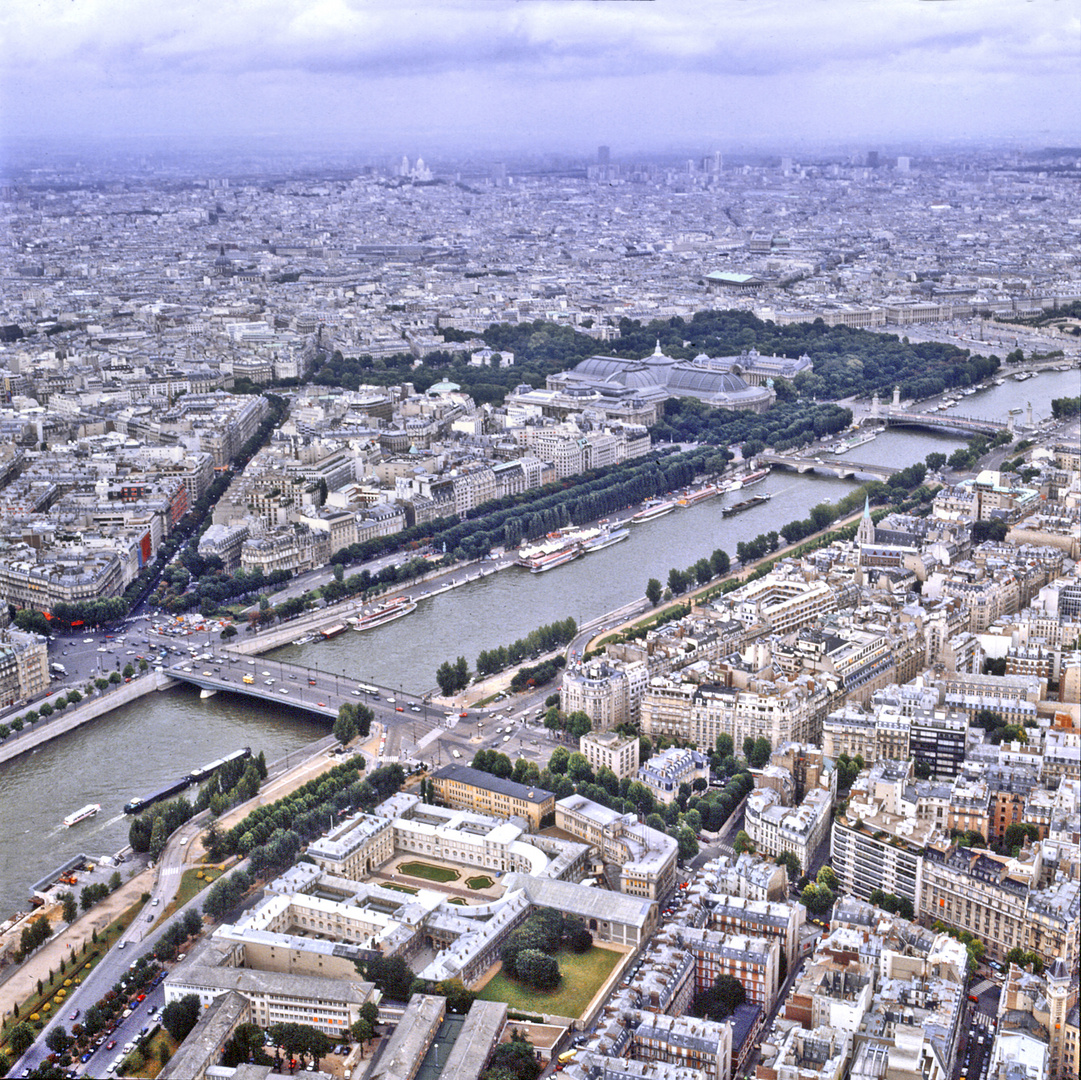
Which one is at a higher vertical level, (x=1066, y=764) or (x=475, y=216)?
(x=475, y=216)

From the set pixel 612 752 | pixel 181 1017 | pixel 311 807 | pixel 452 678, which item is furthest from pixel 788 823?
pixel 181 1017

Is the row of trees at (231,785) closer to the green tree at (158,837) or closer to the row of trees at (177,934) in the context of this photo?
the green tree at (158,837)

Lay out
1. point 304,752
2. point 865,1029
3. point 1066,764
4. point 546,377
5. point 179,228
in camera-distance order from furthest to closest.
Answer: point 179,228 < point 546,377 < point 304,752 < point 1066,764 < point 865,1029

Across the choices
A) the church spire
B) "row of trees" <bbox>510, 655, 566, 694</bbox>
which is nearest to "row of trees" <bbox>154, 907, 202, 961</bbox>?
"row of trees" <bbox>510, 655, 566, 694</bbox>

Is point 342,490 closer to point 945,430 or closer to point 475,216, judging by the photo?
point 945,430

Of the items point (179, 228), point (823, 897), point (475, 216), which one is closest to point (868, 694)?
point (823, 897)

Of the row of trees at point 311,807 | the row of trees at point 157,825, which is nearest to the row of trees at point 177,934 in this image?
the row of trees at point 311,807
